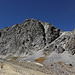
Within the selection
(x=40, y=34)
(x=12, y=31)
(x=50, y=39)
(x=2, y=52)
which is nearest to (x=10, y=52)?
(x=2, y=52)

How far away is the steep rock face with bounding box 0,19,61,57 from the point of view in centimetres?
11200

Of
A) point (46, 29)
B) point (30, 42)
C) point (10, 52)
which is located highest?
point (46, 29)

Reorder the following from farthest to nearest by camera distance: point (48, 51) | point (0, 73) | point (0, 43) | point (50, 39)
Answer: point (0, 43), point (50, 39), point (48, 51), point (0, 73)

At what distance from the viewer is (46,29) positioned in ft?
404

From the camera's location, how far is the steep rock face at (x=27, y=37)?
11200cm

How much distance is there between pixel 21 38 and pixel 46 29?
3443cm

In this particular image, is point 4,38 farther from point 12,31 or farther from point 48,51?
point 48,51

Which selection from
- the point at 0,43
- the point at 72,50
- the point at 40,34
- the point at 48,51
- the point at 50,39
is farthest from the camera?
the point at 0,43

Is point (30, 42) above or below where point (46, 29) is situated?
below

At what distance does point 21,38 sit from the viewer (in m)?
127

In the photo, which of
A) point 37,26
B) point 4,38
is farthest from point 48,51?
point 4,38

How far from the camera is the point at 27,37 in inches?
4835

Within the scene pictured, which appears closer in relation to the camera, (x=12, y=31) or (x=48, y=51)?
(x=48, y=51)

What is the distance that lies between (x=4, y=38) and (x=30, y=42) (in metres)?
43.9
